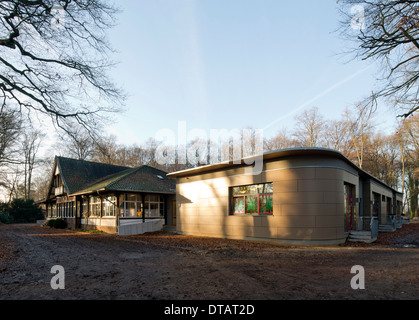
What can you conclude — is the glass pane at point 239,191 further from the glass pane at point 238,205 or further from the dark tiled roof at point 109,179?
the dark tiled roof at point 109,179

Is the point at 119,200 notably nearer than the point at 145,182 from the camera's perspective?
Yes

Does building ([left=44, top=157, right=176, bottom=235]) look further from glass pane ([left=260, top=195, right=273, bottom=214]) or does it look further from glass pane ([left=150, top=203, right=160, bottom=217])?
Result: glass pane ([left=260, top=195, right=273, bottom=214])

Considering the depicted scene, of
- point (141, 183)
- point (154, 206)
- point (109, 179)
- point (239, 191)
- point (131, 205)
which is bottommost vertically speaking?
point (154, 206)

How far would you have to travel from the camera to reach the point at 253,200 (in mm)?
14508

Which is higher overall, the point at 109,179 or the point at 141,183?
the point at 109,179

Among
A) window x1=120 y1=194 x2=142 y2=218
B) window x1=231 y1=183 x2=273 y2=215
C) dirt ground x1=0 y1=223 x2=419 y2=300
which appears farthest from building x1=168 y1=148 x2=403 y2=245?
window x1=120 y1=194 x2=142 y2=218

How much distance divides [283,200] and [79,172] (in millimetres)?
25017

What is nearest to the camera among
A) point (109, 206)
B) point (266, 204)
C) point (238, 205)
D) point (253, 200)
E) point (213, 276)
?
point (213, 276)

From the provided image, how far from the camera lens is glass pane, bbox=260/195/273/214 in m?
13.6

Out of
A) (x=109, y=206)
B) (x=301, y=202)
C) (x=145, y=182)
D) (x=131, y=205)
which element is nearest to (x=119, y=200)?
(x=131, y=205)

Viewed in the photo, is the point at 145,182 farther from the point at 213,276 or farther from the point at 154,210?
the point at 213,276

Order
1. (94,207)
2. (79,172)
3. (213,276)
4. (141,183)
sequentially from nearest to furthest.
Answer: (213,276)
(141,183)
(94,207)
(79,172)

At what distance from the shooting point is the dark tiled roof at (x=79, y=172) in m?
28.6
